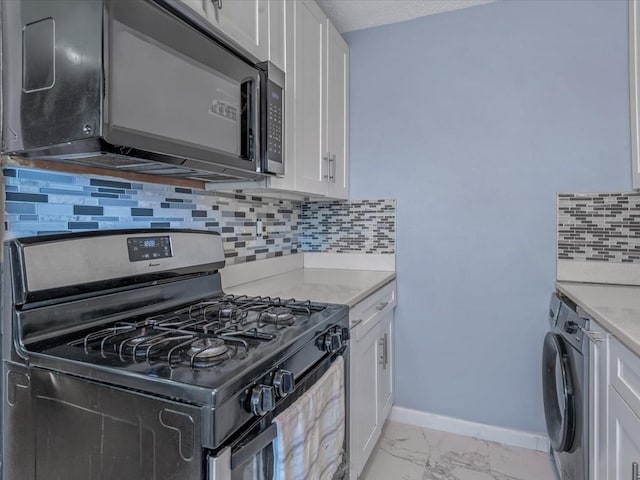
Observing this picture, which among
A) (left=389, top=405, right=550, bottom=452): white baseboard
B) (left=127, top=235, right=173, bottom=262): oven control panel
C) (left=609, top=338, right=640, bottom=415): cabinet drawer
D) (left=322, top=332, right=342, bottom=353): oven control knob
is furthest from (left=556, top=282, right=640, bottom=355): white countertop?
(left=127, top=235, right=173, bottom=262): oven control panel

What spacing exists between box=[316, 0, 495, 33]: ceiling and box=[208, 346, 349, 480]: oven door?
2.04 m

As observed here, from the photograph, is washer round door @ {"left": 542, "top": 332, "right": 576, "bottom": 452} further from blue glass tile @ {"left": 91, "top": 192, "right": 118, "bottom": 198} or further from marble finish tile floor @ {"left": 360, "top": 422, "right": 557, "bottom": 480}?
blue glass tile @ {"left": 91, "top": 192, "right": 118, "bottom": 198}

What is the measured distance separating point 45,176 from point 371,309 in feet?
4.46

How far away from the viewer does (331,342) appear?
43.9 inches

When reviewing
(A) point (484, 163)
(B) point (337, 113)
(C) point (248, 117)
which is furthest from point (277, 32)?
(A) point (484, 163)

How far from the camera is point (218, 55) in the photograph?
111 centimetres

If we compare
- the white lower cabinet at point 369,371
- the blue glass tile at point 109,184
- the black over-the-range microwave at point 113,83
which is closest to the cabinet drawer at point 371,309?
the white lower cabinet at point 369,371

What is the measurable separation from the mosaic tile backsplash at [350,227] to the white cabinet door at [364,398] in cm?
67

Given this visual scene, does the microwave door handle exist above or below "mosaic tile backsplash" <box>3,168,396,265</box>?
above

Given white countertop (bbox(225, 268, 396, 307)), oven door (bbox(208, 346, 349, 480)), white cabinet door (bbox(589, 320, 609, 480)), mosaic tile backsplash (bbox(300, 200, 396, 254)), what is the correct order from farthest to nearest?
mosaic tile backsplash (bbox(300, 200, 396, 254))
white countertop (bbox(225, 268, 396, 307))
white cabinet door (bbox(589, 320, 609, 480))
oven door (bbox(208, 346, 349, 480))

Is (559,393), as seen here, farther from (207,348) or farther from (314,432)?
(207,348)

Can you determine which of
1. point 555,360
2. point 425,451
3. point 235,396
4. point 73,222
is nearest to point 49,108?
point 73,222

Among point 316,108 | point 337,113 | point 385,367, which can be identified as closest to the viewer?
point 316,108

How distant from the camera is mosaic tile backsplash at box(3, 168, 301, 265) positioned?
3.17ft
